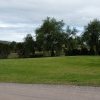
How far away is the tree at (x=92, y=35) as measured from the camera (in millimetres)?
91562

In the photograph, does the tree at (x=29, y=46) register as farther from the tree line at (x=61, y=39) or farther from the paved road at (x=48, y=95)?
the paved road at (x=48, y=95)

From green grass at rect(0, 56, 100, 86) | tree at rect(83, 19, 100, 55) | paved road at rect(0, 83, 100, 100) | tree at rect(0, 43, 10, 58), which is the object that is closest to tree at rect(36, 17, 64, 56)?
tree at rect(83, 19, 100, 55)

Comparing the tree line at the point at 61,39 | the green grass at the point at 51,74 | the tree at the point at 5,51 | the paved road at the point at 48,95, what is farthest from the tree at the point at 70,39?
the paved road at the point at 48,95

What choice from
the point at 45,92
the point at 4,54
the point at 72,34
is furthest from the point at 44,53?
the point at 45,92

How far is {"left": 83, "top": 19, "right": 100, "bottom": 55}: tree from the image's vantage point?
91.6m

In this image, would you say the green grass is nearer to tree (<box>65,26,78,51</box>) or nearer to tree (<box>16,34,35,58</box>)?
tree (<box>16,34,35,58</box>)

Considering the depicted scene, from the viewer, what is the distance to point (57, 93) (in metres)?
13.9

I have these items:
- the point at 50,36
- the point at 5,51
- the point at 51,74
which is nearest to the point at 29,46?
the point at 5,51

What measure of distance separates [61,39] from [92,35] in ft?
26.5

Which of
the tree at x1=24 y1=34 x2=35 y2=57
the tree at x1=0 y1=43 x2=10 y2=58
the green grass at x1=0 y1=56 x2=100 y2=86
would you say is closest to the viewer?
the green grass at x1=0 y1=56 x2=100 y2=86

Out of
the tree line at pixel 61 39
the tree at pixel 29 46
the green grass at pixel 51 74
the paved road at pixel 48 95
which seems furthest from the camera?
the tree line at pixel 61 39

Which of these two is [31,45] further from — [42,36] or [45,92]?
[45,92]

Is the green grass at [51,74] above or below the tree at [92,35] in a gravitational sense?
below

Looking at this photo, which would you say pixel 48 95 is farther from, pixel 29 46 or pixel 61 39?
pixel 61 39
